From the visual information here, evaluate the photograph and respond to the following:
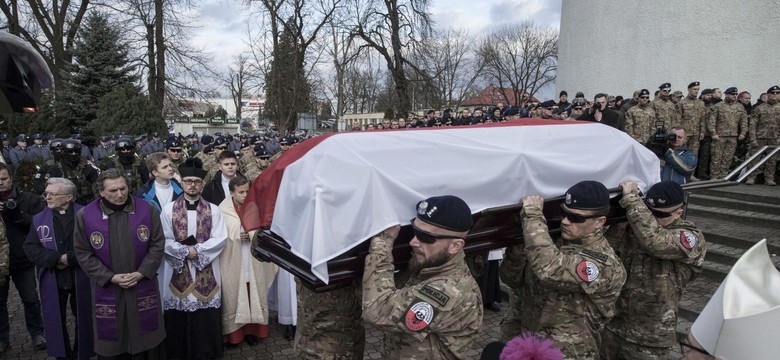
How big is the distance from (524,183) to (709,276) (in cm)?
419

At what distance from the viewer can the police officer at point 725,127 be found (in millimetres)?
9297

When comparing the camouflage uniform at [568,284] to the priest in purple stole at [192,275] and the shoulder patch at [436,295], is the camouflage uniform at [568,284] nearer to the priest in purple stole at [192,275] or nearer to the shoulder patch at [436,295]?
the shoulder patch at [436,295]

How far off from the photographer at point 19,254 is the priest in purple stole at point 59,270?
676 millimetres

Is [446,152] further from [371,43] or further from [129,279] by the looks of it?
[371,43]

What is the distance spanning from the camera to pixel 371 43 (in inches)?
832

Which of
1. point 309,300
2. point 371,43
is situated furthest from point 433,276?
point 371,43

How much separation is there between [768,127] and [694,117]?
3.94 feet

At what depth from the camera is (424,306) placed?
7.52 feet

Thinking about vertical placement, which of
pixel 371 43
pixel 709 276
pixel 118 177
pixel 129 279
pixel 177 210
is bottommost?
pixel 709 276

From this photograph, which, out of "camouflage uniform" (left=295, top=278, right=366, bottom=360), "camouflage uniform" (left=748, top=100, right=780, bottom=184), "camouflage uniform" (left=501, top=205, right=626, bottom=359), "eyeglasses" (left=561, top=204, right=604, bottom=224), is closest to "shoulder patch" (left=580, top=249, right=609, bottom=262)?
"camouflage uniform" (left=501, top=205, right=626, bottom=359)

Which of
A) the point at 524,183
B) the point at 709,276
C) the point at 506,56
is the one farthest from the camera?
the point at 506,56

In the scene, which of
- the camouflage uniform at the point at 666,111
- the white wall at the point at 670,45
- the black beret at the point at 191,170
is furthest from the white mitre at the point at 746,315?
the white wall at the point at 670,45

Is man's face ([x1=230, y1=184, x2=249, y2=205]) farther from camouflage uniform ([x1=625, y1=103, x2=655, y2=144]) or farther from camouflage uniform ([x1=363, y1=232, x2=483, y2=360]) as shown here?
camouflage uniform ([x1=625, y1=103, x2=655, y2=144])

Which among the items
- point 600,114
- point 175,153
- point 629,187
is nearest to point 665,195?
point 629,187
